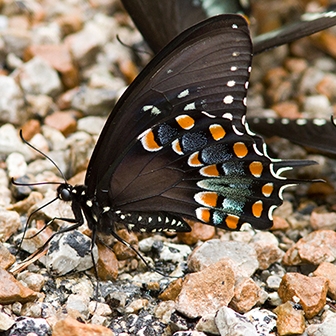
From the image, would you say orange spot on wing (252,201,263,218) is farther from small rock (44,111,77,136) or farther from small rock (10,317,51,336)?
small rock (44,111,77,136)

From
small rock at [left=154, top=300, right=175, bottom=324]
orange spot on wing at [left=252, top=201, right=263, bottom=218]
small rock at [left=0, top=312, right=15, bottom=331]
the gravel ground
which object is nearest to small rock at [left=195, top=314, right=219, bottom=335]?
the gravel ground

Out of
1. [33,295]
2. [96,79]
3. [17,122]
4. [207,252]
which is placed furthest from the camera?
[96,79]

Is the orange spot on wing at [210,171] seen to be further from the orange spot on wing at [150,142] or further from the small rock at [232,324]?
the small rock at [232,324]

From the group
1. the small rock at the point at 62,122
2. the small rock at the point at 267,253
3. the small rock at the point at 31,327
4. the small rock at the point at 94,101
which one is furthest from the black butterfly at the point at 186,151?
the small rock at the point at 94,101

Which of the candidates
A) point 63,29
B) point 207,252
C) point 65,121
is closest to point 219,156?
point 207,252

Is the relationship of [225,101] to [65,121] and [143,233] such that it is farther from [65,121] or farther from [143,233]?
[65,121]

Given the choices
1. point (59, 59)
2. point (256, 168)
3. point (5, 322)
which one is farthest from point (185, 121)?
point (59, 59)
